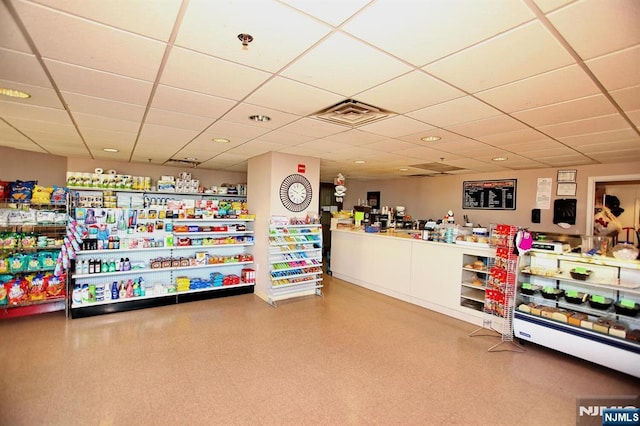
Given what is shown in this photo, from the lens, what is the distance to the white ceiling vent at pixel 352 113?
2.67 m

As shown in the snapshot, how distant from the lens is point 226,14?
4.73 ft

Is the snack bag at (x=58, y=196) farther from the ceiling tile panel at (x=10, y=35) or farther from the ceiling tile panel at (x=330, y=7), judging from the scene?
the ceiling tile panel at (x=330, y=7)

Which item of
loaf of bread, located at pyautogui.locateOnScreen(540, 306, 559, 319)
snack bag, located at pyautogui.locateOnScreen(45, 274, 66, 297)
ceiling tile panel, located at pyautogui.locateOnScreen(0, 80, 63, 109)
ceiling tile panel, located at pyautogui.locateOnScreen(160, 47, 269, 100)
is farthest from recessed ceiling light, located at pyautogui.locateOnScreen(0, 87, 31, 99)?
loaf of bread, located at pyautogui.locateOnScreen(540, 306, 559, 319)

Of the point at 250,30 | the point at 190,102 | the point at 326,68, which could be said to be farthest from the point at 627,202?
the point at 190,102

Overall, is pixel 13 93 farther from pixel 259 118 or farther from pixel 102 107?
pixel 259 118

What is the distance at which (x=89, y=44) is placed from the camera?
172cm

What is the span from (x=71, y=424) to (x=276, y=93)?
9.60 feet

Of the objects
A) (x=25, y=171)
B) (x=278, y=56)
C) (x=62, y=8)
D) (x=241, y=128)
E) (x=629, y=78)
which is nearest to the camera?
(x=62, y=8)

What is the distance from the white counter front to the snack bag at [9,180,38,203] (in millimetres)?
5237

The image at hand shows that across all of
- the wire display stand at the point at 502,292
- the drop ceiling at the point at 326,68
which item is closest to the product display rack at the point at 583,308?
the wire display stand at the point at 502,292

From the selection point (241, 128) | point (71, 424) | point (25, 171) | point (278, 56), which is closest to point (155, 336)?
point (71, 424)

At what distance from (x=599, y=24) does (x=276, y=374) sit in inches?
132

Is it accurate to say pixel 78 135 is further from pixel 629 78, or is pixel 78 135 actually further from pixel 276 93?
pixel 629 78

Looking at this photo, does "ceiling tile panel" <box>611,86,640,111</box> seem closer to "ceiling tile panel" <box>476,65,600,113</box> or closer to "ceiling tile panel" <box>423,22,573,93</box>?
"ceiling tile panel" <box>476,65,600,113</box>
